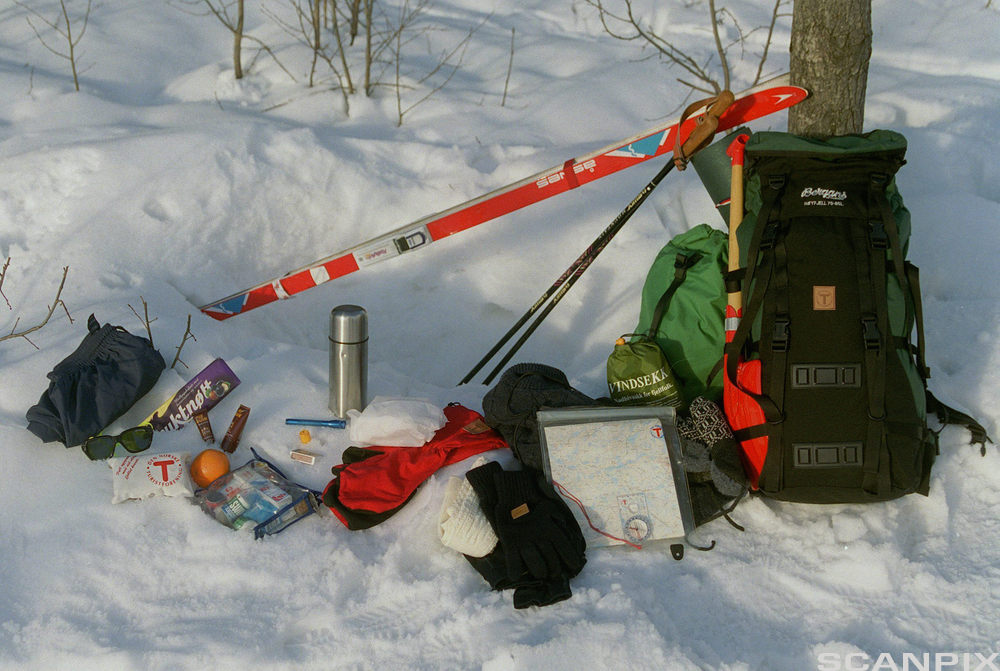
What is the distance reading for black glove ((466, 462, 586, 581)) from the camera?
262 cm

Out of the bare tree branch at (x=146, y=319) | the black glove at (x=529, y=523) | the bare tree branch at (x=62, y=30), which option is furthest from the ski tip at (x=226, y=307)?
the bare tree branch at (x=62, y=30)

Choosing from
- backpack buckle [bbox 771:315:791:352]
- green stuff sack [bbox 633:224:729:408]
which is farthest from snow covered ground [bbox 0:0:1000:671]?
backpack buckle [bbox 771:315:791:352]

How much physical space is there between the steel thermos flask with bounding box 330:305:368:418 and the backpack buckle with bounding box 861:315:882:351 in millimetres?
1828

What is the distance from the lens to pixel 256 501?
2875mm

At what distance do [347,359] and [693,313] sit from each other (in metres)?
1.39

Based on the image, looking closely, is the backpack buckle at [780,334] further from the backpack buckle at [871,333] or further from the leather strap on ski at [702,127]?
the leather strap on ski at [702,127]

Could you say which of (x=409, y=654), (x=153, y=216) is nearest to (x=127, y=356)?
(x=153, y=216)

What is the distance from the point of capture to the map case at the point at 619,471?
2824mm

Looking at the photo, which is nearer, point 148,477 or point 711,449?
point 148,477

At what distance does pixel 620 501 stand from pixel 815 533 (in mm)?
673

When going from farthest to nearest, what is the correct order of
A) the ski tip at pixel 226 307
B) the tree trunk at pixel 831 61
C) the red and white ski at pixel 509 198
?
the ski tip at pixel 226 307
the tree trunk at pixel 831 61
the red and white ski at pixel 509 198

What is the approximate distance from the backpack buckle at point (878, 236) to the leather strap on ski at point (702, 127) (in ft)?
2.52

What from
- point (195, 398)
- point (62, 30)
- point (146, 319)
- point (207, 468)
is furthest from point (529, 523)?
point (62, 30)

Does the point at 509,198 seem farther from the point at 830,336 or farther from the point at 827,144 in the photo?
the point at 830,336
